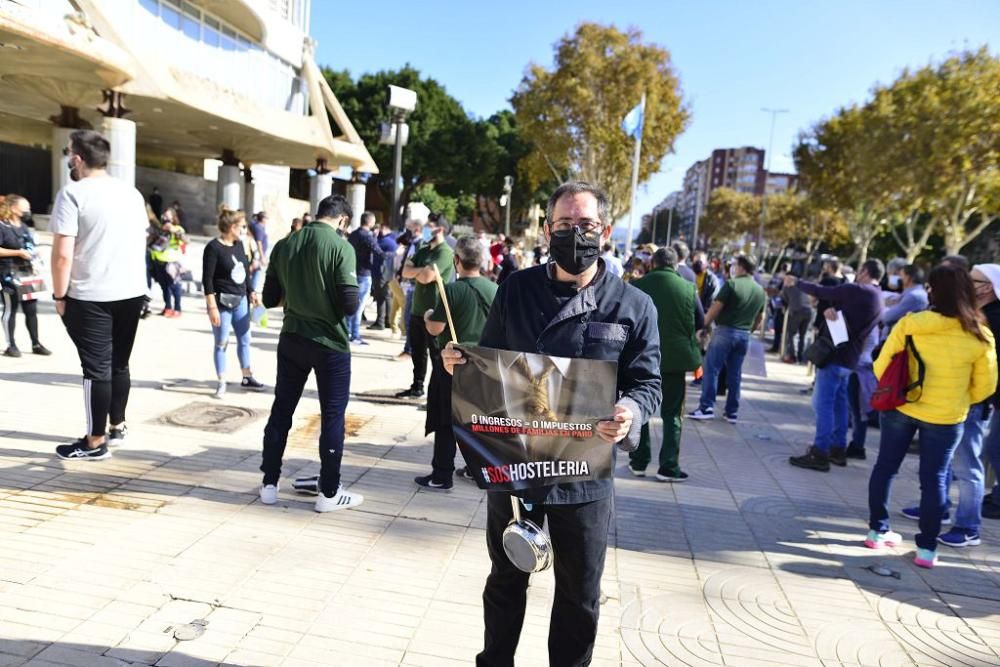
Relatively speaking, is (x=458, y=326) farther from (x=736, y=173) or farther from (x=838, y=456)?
(x=736, y=173)

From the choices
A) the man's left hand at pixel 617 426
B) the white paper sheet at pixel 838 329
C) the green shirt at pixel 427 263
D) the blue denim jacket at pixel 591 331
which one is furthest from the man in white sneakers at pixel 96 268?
the white paper sheet at pixel 838 329

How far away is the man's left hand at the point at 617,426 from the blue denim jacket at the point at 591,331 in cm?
7

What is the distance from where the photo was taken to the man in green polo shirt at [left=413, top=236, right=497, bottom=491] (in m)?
5.05

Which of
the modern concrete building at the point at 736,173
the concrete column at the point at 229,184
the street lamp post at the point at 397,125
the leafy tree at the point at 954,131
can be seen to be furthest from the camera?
the modern concrete building at the point at 736,173

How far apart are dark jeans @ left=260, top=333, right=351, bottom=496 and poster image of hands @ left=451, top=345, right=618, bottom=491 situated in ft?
6.82

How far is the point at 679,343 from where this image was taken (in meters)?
5.80

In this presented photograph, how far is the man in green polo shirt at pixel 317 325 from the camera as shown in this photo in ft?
13.9

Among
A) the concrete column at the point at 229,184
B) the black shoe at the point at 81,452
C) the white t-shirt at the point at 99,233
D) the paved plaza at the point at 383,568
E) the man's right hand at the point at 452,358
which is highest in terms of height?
the concrete column at the point at 229,184

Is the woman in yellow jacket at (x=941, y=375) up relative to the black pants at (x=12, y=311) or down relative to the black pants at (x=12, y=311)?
up

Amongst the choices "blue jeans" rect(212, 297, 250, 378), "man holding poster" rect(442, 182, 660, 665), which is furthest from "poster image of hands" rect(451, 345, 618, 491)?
"blue jeans" rect(212, 297, 250, 378)

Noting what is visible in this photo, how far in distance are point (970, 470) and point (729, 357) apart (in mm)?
3528

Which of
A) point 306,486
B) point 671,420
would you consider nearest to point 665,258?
point 671,420

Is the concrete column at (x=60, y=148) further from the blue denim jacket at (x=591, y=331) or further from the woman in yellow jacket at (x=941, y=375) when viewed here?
the woman in yellow jacket at (x=941, y=375)

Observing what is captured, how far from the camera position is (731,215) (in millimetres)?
63156
